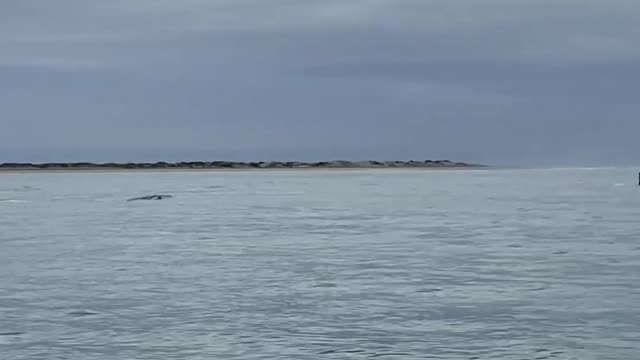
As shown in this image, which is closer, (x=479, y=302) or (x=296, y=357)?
(x=296, y=357)

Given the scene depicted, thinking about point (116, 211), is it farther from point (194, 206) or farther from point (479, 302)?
point (479, 302)

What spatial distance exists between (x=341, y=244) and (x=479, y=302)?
12.4 meters

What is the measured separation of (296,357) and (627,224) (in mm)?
25934

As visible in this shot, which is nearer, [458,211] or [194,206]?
[458,211]

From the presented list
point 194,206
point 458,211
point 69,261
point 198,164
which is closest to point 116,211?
point 194,206

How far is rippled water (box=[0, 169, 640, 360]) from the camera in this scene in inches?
629

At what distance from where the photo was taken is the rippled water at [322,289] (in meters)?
16.0

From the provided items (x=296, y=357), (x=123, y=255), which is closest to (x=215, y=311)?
(x=296, y=357)

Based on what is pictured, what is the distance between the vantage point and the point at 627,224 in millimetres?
39031

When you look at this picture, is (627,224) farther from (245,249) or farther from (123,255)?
(123,255)

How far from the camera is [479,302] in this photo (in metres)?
19.7

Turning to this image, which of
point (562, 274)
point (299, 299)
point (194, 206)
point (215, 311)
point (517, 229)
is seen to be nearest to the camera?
point (215, 311)

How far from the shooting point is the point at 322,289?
70.7 ft

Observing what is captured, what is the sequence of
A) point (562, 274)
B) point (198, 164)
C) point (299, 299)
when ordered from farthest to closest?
point (198, 164) < point (562, 274) < point (299, 299)
